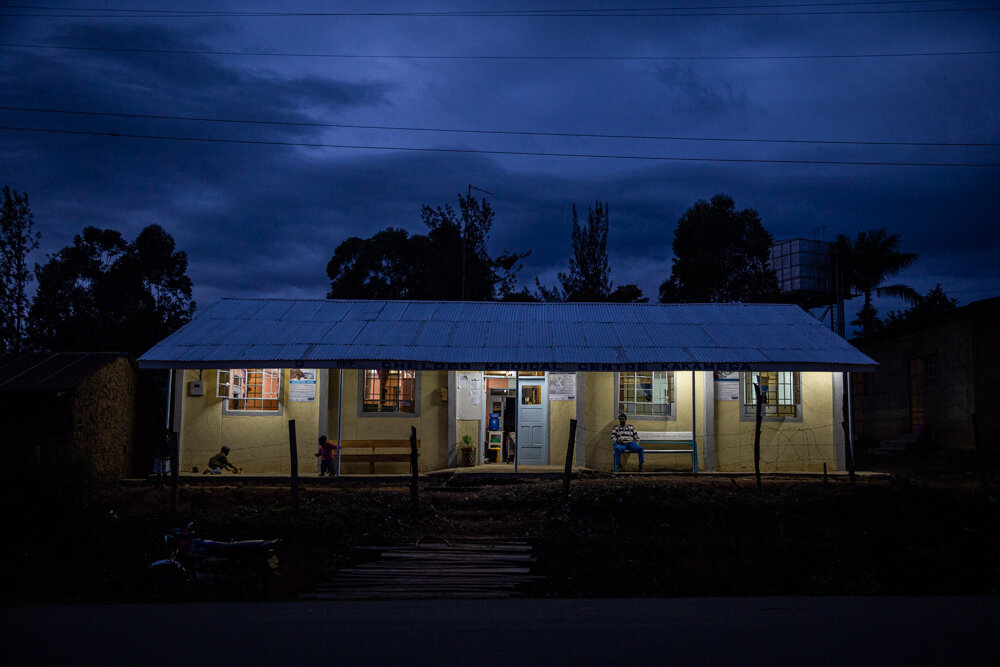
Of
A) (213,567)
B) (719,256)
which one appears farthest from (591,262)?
(213,567)

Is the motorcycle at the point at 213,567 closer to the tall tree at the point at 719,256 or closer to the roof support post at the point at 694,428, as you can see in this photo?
the roof support post at the point at 694,428

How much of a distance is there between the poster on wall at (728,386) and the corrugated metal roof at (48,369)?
13.6 meters

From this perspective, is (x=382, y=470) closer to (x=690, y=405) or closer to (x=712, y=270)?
(x=690, y=405)

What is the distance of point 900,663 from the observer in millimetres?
5887

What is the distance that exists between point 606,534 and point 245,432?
32.6 ft

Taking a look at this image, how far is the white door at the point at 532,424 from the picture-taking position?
18.8 meters

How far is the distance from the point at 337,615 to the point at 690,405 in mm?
12165

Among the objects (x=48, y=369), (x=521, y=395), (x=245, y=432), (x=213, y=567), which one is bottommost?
(x=213, y=567)

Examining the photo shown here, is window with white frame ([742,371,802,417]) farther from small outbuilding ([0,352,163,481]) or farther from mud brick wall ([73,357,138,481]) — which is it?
mud brick wall ([73,357,138,481])

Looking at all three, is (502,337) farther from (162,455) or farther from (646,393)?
(162,455)

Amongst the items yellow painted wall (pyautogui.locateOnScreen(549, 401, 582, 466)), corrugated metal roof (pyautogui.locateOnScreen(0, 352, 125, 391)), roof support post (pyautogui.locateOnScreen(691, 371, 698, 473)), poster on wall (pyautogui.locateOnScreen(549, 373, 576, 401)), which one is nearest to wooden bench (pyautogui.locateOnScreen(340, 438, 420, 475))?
yellow painted wall (pyautogui.locateOnScreen(549, 401, 582, 466))

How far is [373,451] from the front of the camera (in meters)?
18.2

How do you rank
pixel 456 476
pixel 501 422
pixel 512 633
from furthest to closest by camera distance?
pixel 501 422
pixel 456 476
pixel 512 633

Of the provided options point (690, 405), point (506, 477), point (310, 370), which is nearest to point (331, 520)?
point (506, 477)
